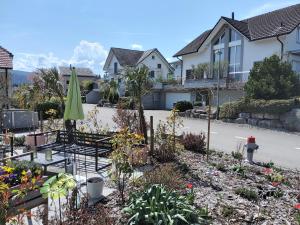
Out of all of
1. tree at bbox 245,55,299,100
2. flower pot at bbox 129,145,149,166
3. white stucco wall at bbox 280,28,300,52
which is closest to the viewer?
flower pot at bbox 129,145,149,166

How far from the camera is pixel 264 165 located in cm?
877

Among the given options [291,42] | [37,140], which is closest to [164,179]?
[37,140]

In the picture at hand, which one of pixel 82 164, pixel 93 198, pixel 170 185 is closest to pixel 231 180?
pixel 170 185

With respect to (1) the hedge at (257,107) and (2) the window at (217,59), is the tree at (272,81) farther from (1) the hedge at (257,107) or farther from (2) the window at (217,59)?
(2) the window at (217,59)

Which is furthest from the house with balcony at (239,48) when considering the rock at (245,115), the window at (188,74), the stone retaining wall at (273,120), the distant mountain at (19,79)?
the distant mountain at (19,79)

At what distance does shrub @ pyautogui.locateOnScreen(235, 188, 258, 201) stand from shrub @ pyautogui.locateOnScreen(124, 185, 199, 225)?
1871 millimetres

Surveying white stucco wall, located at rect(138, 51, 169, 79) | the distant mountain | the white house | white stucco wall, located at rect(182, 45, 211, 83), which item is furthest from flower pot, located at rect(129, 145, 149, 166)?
white stucco wall, located at rect(138, 51, 169, 79)

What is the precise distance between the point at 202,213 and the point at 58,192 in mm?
2160

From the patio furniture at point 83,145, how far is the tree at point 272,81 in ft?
45.2

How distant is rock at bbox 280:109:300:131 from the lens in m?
17.5

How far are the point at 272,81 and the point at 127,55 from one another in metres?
36.0

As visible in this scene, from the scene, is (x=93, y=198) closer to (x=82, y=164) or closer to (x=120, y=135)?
(x=120, y=135)

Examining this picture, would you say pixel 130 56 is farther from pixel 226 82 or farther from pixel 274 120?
pixel 274 120

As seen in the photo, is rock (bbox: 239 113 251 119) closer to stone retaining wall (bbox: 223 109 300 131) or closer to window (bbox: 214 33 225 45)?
stone retaining wall (bbox: 223 109 300 131)
